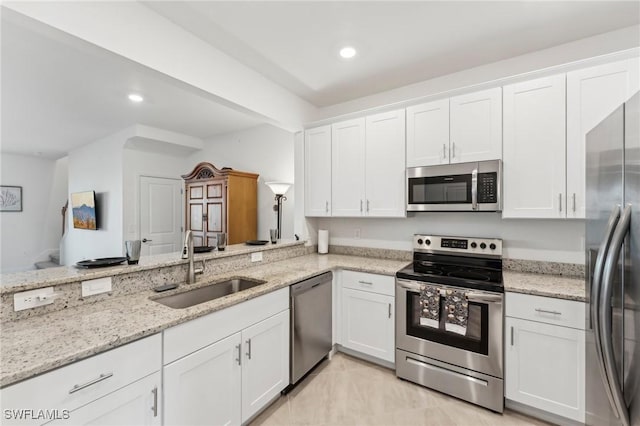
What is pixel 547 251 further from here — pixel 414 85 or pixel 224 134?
pixel 224 134

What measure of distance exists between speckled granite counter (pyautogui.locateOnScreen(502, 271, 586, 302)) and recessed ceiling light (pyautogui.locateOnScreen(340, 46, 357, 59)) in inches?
83.4

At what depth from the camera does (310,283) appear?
228 cm

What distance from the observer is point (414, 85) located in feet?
9.27

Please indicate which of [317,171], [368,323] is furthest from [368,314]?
[317,171]

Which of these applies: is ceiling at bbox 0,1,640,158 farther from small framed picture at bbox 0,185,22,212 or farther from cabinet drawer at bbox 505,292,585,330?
small framed picture at bbox 0,185,22,212

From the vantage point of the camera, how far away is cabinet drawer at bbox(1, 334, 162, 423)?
3.00 feet

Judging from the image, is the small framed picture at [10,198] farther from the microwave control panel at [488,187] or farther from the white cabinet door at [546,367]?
the white cabinet door at [546,367]

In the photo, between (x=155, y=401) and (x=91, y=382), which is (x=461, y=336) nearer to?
(x=155, y=401)

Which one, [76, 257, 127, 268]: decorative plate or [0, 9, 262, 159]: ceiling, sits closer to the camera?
[76, 257, 127, 268]: decorative plate

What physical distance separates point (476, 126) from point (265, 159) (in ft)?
9.38

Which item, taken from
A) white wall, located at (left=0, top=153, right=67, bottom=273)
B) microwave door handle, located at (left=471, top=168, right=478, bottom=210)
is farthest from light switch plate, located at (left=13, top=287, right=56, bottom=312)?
white wall, located at (left=0, top=153, right=67, bottom=273)

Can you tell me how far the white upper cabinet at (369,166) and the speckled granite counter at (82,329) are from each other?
1306 millimetres

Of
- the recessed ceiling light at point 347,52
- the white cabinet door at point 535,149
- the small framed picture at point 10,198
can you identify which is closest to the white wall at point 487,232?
the white cabinet door at point 535,149

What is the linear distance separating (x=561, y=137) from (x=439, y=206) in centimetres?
94
